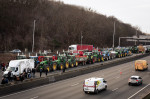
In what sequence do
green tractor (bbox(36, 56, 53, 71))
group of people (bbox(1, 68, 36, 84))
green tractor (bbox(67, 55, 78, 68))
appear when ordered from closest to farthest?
group of people (bbox(1, 68, 36, 84)) → green tractor (bbox(36, 56, 53, 71)) → green tractor (bbox(67, 55, 78, 68))

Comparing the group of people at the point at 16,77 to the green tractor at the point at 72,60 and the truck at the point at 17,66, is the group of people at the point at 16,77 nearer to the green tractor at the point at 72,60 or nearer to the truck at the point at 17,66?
the truck at the point at 17,66

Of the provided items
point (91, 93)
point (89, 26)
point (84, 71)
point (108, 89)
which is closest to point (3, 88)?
point (91, 93)

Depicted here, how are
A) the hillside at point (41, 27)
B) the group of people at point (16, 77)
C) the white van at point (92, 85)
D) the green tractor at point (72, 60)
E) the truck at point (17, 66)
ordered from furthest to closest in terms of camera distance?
the hillside at point (41, 27) < the green tractor at point (72, 60) < the truck at point (17, 66) < the group of people at point (16, 77) < the white van at point (92, 85)

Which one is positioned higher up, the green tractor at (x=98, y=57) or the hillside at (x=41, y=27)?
the hillside at (x=41, y=27)

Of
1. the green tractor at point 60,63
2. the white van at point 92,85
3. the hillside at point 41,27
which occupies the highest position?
the hillside at point 41,27

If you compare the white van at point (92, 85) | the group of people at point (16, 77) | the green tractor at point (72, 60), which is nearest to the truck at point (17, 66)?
the group of people at point (16, 77)

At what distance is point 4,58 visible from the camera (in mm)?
50312

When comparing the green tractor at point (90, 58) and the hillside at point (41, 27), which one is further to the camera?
the hillside at point (41, 27)

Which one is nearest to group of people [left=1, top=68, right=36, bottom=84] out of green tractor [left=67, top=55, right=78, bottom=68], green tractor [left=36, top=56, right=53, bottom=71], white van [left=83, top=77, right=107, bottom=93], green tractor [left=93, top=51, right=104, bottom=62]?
green tractor [left=36, top=56, right=53, bottom=71]

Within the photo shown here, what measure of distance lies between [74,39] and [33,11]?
26955 millimetres

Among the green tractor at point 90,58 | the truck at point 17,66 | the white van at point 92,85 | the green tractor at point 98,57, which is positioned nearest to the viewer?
the white van at point 92,85

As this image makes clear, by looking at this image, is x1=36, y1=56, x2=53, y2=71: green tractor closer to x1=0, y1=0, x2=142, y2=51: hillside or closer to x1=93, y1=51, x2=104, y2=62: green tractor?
x1=93, y1=51, x2=104, y2=62: green tractor

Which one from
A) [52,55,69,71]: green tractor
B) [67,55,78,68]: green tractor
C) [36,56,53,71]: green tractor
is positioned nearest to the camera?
[36,56,53,71]: green tractor

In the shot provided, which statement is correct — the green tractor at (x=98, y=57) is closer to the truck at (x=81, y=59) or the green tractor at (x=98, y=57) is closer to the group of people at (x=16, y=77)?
the truck at (x=81, y=59)
